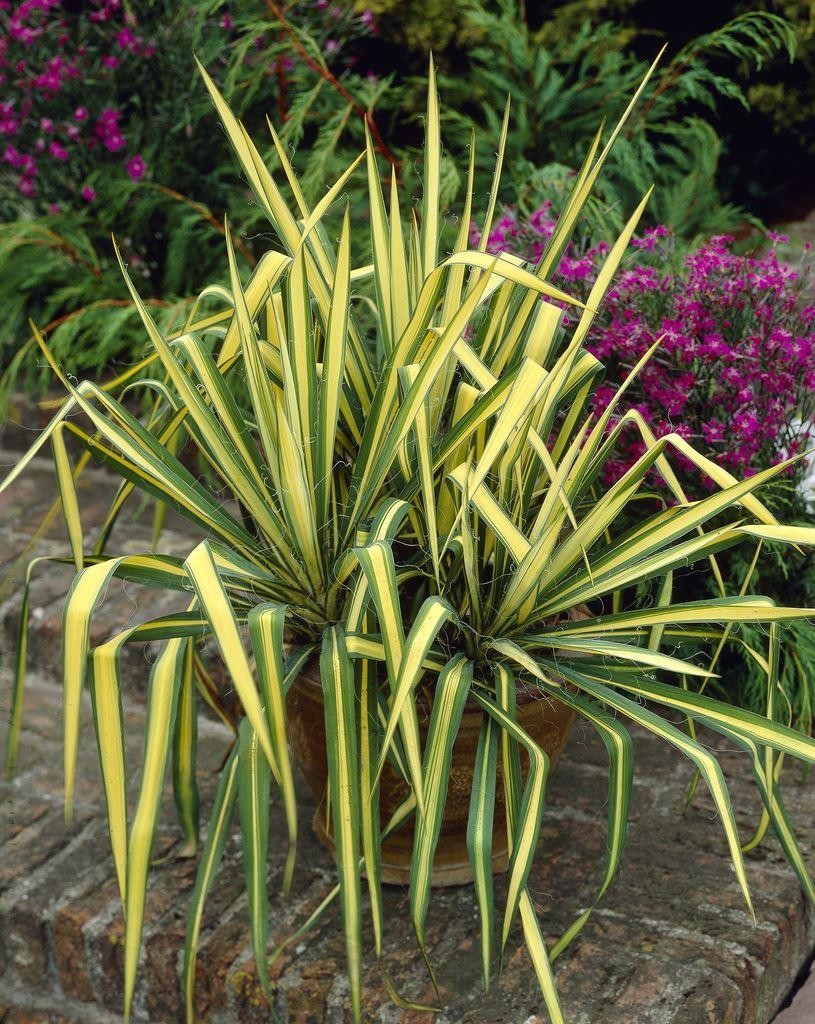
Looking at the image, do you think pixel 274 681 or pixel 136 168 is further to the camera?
pixel 136 168

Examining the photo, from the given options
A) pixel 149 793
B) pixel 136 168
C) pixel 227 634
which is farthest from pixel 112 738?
pixel 136 168

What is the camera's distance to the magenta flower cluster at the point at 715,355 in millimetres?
1739

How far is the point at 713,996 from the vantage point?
132 cm

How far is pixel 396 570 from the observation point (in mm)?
1434

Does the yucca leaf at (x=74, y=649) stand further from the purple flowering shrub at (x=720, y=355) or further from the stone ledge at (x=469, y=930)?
the purple flowering shrub at (x=720, y=355)

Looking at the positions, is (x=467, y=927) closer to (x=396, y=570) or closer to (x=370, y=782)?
(x=370, y=782)

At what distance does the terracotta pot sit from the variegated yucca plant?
0.13 ft

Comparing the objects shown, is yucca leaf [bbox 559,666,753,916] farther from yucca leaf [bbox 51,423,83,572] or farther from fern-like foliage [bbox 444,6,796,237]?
fern-like foliage [bbox 444,6,796,237]

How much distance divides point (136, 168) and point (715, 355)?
1.76 metres

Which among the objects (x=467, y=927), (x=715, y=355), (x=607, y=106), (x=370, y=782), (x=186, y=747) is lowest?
(x=467, y=927)

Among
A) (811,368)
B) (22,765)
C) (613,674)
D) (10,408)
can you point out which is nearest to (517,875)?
(613,674)

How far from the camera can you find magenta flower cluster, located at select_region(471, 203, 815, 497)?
174 centimetres

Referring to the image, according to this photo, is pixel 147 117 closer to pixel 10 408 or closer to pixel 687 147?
pixel 10 408

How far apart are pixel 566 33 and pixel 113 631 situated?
6.85 ft
